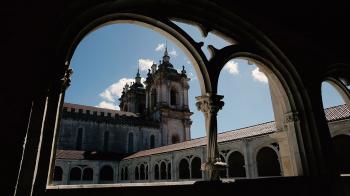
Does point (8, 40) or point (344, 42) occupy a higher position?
point (344, 42)

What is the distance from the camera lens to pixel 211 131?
9.01 feet

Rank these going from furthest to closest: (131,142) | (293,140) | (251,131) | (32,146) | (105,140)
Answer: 1. (131,142)
2. (105,140)
3. (251,131)
4. (293,140)
5. (32,146)

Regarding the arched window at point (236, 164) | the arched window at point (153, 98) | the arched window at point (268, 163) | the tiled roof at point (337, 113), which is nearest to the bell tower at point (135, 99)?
the arched window at point (153, 98)

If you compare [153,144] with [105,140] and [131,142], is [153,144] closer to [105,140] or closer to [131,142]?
[131,142]

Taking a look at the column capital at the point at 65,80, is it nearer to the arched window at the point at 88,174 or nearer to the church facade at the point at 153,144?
the church facade at the point at 153,144

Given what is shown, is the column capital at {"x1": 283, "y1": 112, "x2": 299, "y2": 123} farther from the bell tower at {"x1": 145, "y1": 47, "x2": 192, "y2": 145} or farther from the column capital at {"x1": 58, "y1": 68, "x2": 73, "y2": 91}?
the bell tower at {"x1": 145, "y1": 47, "x2": 192, "y2": 145}

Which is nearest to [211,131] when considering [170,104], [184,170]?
[184,170]

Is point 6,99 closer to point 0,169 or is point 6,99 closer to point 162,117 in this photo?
point 0,169

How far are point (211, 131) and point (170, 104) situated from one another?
29.0 m

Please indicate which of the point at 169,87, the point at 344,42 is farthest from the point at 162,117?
the point at 344,42

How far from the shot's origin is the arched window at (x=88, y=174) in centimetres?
2517

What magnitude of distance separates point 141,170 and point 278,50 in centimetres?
2468

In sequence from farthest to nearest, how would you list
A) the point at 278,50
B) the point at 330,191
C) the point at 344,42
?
the point at 344,42
the point at 278,50
the point at 330,191

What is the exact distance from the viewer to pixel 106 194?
1.88 m
